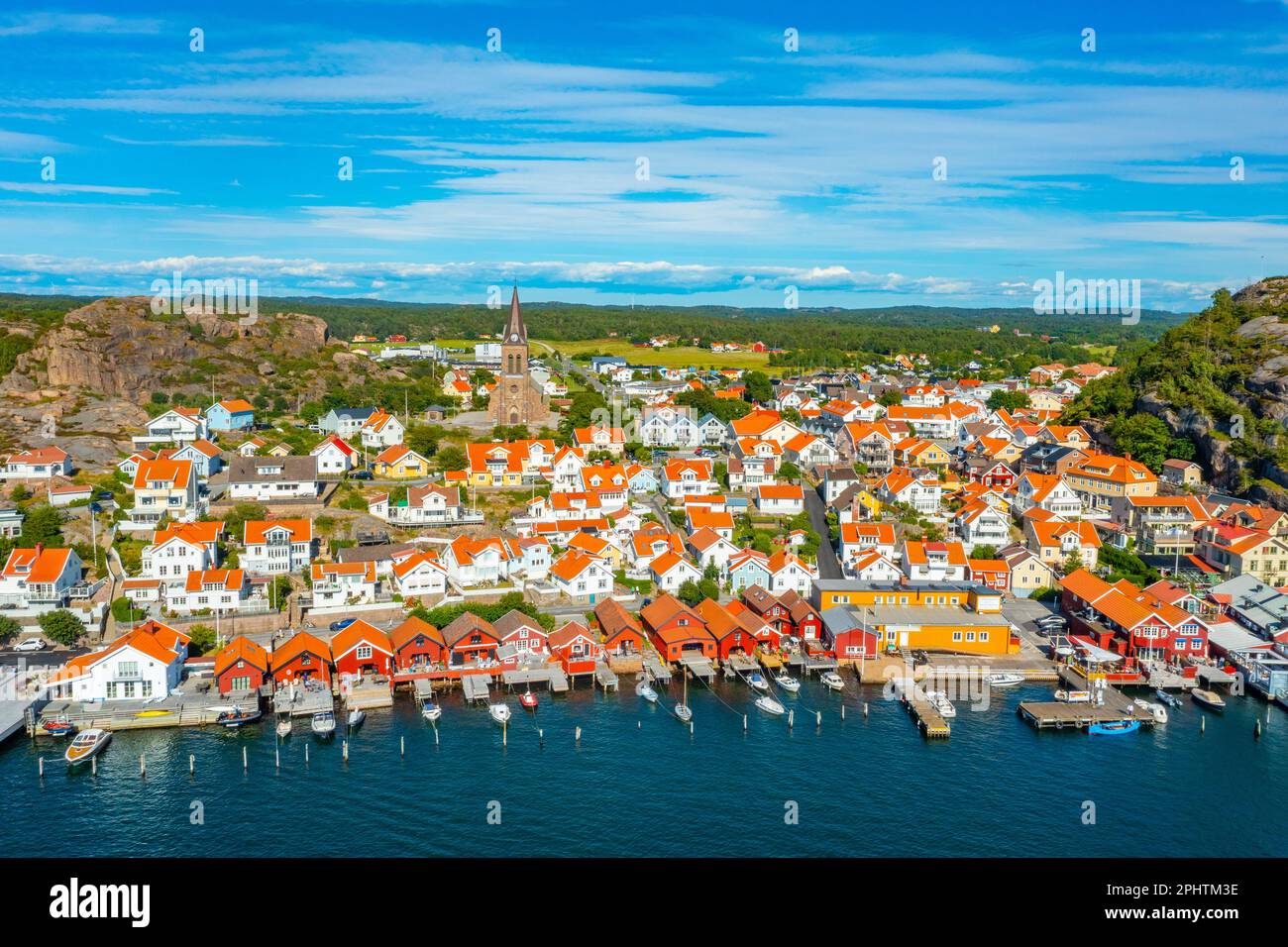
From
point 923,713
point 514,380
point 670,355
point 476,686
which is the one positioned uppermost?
point 670,355

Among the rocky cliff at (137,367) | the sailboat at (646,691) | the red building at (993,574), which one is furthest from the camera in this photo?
the rocky cliff at (137,367)

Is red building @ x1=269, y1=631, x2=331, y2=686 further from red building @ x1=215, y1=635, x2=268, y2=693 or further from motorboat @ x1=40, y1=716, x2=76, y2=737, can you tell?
motorboat @ x1=40, y1=716, x2=76, y2=737

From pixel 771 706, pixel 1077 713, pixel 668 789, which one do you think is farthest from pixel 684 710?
pixel 1077 713

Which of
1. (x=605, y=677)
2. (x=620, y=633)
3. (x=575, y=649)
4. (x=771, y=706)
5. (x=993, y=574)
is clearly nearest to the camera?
(x=771, y=706)

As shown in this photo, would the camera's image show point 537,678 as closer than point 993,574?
Yes

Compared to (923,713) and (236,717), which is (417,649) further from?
(923,713)

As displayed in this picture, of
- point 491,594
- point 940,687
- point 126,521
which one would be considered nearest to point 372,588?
point 491,594

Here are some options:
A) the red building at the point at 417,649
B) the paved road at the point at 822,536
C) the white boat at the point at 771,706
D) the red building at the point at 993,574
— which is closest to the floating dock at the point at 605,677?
the white boat at the point at 771,706

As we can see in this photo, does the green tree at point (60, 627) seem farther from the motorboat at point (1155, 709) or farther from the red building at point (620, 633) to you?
the motorboat at point (1155, 709)
